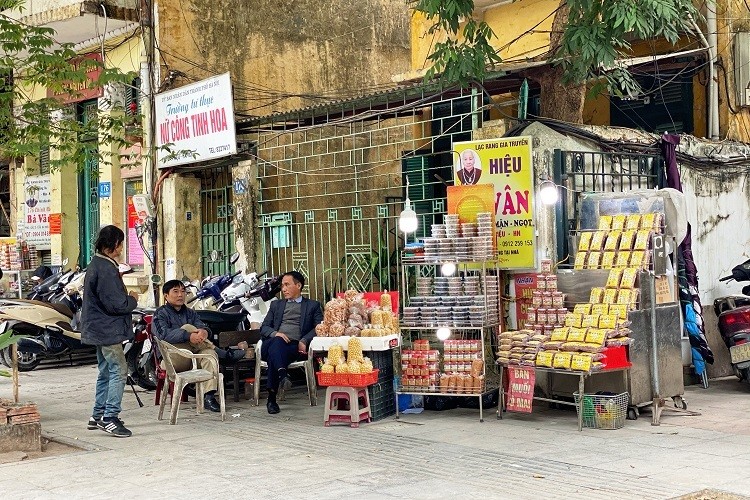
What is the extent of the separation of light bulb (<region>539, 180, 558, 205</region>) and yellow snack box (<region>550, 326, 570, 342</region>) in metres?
1.34

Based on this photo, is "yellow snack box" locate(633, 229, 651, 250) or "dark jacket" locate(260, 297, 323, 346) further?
"dark jacket" locate(260, 297, 323, 346)

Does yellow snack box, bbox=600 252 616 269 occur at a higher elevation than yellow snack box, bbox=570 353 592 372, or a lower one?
higher

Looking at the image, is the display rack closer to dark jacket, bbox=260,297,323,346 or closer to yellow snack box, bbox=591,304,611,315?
yellow snack box, bbox=591,304,611,315

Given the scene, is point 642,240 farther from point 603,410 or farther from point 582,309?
point 603,410

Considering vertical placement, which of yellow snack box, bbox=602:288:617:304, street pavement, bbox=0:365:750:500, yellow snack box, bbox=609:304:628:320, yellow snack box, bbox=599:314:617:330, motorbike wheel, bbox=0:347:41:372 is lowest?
street pavement, bbox=0:365:750:500

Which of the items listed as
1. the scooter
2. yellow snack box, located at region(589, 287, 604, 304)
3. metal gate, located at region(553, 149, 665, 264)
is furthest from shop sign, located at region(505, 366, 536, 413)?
the scooter

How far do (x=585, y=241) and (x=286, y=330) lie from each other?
316 centimetres

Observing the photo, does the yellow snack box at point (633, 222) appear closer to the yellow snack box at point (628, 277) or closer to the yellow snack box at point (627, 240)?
the yellow snack box at point (627, 240)

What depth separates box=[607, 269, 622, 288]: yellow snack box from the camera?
865 centimetres

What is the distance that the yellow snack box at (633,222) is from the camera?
29.3 ft

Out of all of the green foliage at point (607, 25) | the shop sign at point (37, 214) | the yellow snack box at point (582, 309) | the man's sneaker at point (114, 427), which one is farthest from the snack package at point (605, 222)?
the shop sign at point (37, 214)

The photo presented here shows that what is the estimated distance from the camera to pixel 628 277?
A: 28.2 ft

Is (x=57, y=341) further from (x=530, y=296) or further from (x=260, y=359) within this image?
(x=530, y=296)

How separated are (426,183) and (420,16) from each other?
453cm
